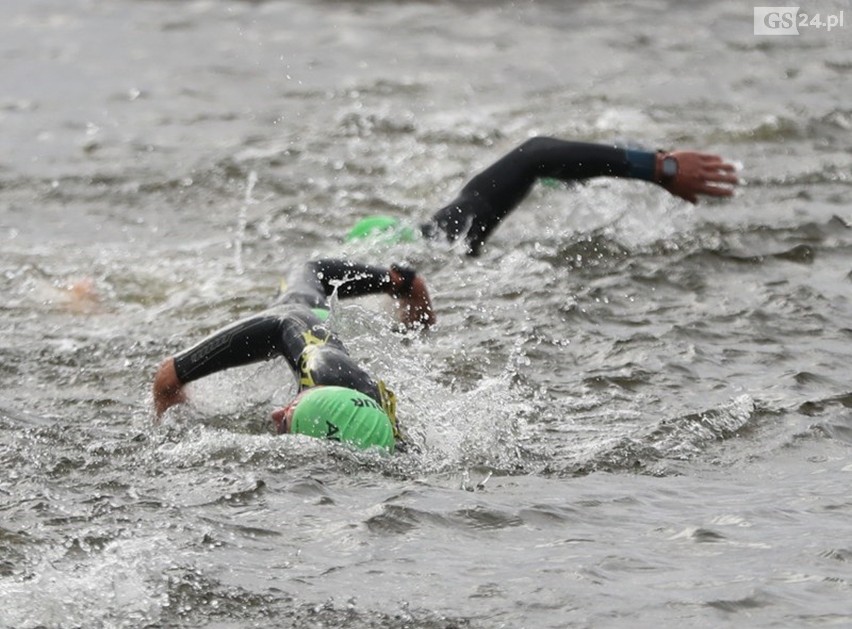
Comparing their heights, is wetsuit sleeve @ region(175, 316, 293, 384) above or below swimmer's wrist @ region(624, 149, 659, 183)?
below

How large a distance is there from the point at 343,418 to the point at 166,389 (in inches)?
44.9

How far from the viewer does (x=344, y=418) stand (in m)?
5.93

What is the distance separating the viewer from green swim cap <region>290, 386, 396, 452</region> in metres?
5.93

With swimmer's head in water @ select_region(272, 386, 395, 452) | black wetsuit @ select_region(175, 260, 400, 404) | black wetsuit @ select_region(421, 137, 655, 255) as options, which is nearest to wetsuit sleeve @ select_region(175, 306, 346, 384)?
black wetsuit @ select_region(175, 260, 400, 404)

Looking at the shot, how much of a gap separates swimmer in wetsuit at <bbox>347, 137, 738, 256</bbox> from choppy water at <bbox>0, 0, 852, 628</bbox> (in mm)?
210

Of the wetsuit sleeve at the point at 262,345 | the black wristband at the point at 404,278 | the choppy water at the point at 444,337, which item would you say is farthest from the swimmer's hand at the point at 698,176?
the wetsuit sleeve at the point at 262,345

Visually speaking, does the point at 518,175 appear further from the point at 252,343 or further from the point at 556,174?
the point at 252,343

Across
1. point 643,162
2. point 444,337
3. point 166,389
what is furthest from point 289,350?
point 643,162

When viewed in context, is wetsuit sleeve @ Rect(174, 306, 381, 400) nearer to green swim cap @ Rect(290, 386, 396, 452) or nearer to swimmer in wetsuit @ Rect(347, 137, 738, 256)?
green swim cap @ Rect(290, 386, 396, 452)

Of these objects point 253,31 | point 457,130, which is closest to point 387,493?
point 457,130

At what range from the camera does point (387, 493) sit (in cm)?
588

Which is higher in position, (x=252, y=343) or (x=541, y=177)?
(x=541, y=177)

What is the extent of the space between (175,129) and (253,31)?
3.33 metres

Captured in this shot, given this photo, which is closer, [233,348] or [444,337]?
[233,348]
